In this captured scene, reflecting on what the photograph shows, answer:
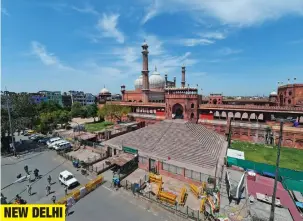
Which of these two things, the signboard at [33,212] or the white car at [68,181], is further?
the white car at [68,181]

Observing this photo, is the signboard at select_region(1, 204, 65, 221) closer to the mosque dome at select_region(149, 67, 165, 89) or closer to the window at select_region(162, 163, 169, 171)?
A: the window at select_region(162, 163, 169, 171)

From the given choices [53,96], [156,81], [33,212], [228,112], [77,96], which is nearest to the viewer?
[33,212]

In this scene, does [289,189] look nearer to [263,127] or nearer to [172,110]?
[263,127]

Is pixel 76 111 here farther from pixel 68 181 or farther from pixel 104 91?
pixel 68 181

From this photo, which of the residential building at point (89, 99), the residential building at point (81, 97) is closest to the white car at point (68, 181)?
the residential building at point (81, 97)

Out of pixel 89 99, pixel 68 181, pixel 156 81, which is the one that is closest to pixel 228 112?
pixel 156 81

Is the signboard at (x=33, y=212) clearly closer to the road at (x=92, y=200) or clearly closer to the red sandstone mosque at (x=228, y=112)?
the road at (x=92, y=200)

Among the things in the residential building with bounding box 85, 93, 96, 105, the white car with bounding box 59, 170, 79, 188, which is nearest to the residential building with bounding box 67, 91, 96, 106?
the residential building with bounding box 85, 93, 96, 105
